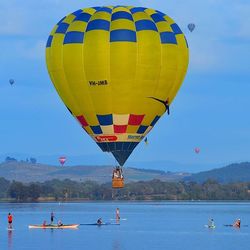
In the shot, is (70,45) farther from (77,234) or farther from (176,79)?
(77,234)

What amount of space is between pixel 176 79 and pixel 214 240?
141ft

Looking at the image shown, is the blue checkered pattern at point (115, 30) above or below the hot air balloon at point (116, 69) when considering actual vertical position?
above

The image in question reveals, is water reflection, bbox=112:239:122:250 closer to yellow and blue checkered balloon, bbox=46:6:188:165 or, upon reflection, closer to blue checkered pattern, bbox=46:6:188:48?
yellow and blue checkered balloon, bbox=46:6:188:165

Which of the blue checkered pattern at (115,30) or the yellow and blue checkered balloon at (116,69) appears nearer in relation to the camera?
the yellow and blue checkered balloon at (116,69)

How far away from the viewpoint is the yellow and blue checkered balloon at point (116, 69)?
81.0 metres

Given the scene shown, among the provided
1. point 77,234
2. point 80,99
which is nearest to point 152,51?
point 80,99

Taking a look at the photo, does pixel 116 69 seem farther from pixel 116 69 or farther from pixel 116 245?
pixel 116 245

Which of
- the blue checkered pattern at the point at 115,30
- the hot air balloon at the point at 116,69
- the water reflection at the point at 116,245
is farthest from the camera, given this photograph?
the water reflection at the point at 116,245

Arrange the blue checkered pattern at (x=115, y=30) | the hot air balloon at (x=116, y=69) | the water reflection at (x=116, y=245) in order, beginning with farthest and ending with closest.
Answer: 1. the water reflection at (x=116, y=245)
2. the blue checkered pattern at (x=115, y=30)
3. the hot air balloon at (x=116, y=69)

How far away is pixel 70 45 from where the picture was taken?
81625mm

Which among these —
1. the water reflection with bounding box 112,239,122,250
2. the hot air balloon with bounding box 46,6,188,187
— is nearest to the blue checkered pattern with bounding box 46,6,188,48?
the hot air balloon with bounding box 46,6,188,187

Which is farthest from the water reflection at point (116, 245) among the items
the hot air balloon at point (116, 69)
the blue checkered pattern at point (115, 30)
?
the blue checkered pattern at point (115, 30)

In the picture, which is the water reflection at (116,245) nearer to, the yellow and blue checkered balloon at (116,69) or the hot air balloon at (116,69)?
the hot air balloon at (116,69)

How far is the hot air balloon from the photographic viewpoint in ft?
266
